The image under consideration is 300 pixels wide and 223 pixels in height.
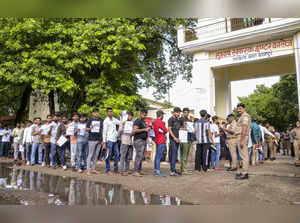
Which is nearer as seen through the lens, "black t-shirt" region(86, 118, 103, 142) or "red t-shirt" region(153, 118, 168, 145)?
"red t-shirt" region(153, 118, 168, 145)

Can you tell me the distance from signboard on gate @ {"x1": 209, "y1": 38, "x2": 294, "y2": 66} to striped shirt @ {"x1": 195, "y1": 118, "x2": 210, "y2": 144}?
7.09 meters

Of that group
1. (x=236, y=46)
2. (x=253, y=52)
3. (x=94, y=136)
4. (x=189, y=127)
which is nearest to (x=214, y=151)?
(x=189, y=127)

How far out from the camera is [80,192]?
5520 millimetres

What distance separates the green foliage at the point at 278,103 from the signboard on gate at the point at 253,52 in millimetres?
20130

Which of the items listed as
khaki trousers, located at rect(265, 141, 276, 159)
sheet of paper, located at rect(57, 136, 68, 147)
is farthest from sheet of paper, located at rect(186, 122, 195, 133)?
khaki trousers, located at rect(265, 141, 276, 159)

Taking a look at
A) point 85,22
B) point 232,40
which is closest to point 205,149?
point 232,40

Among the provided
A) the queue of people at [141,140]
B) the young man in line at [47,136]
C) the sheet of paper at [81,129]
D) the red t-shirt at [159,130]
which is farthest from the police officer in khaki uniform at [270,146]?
the young man in line at [47,136]

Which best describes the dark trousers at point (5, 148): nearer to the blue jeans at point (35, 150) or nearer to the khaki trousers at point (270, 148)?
the blue jeans at point (35, 150)

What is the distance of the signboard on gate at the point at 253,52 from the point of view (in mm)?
13312

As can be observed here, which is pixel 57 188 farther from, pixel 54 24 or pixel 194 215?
pixel 54 24

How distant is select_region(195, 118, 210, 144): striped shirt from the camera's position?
846cm

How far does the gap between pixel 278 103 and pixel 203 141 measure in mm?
33303

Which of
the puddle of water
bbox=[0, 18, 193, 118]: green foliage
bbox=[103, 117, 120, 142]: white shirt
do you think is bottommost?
the puddle of water

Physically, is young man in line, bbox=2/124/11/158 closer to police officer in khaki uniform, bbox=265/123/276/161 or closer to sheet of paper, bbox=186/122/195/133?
sheet of paper, bbox=186/122/195/133
